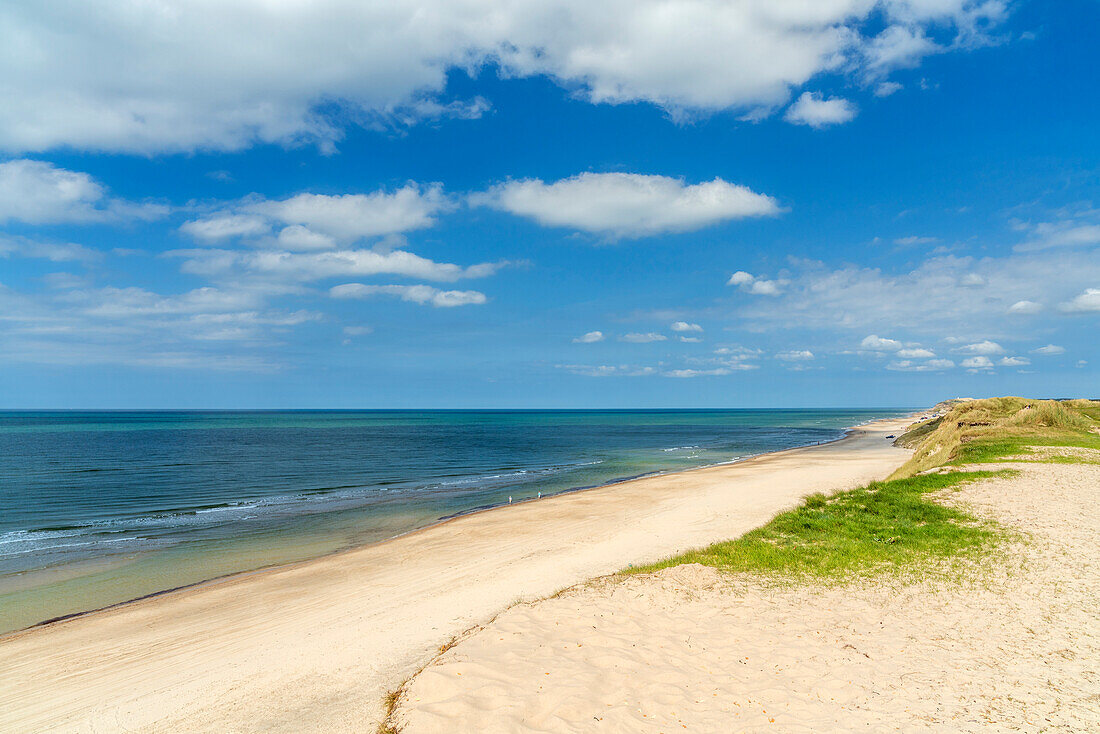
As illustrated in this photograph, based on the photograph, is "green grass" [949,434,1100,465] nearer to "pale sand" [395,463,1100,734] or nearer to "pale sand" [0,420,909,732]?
"pale sand" [0,420,909,732]

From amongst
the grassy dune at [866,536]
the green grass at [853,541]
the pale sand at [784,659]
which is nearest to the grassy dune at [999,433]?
the grassy dune at [866,536]

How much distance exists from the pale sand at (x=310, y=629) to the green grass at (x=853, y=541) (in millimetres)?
2401

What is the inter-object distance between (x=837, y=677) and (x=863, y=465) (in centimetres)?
3985

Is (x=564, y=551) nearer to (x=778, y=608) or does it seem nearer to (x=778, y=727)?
(x=778, y=608)

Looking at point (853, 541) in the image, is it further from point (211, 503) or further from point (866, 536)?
point (211, 503)

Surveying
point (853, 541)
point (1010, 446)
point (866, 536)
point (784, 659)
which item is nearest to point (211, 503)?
point (853, 541)

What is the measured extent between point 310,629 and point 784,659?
10.3 meters

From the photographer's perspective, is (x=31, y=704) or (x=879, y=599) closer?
(x=31, y=704)

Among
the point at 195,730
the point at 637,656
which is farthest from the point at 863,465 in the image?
the point at 195,730

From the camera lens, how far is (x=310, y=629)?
41.5ft

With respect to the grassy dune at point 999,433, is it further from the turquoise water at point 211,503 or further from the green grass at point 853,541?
the turquoise water at point 211,503

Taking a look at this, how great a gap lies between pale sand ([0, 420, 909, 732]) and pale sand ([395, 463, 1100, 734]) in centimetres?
194

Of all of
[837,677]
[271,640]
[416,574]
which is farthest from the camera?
[416,574]

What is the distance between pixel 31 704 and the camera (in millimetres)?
10109
